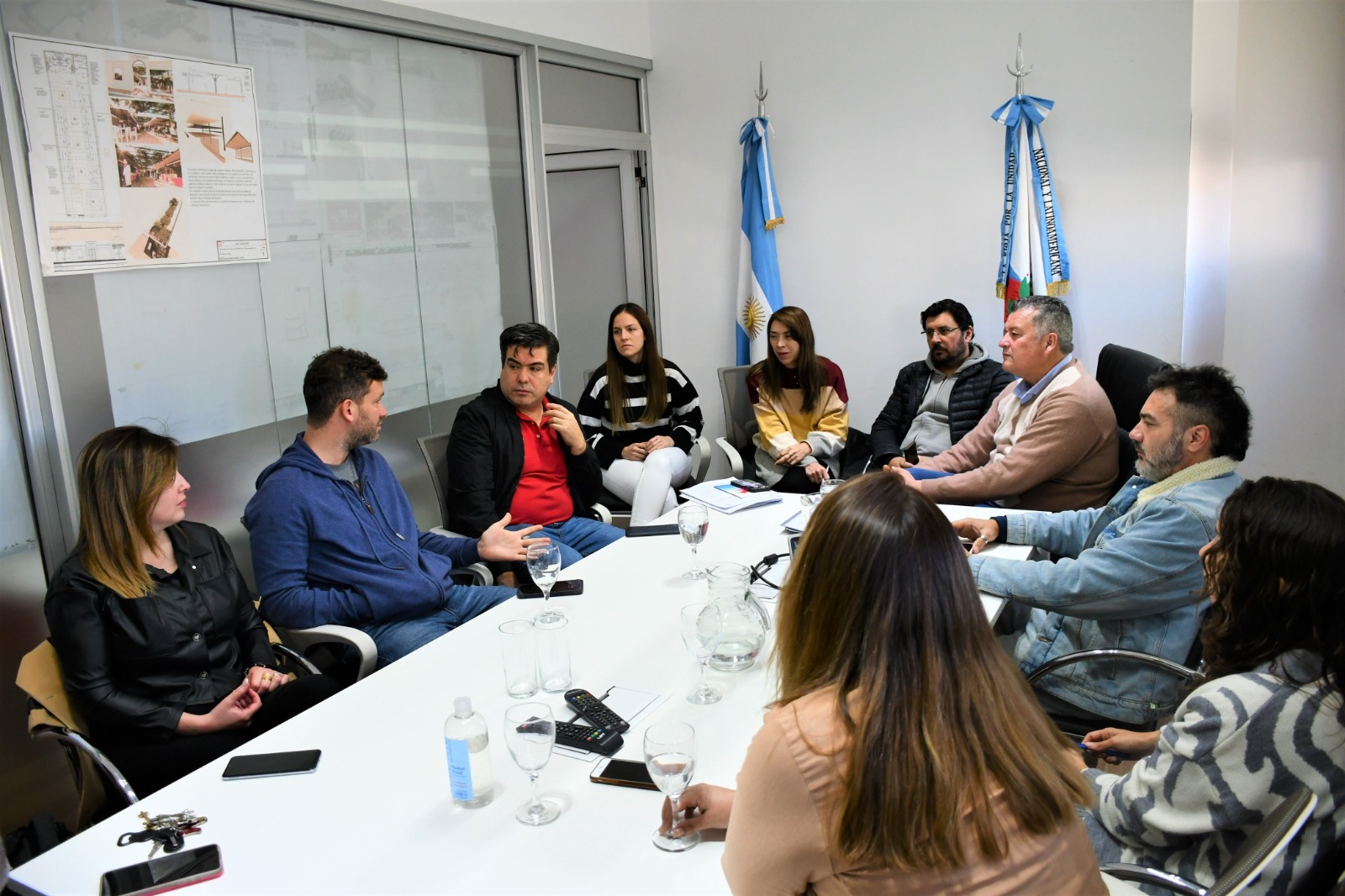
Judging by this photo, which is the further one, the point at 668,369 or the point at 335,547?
the point at 668,369

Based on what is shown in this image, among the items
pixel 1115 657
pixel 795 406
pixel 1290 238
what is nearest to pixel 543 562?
pixel 1115 657

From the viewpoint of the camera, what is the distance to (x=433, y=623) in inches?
113

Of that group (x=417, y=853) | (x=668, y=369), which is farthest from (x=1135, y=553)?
(x=668, y=369)

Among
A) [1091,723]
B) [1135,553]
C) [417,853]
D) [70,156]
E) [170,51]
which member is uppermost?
[170,51]

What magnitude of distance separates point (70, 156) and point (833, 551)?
284 cm

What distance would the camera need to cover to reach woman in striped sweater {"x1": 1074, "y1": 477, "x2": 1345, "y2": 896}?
1.41 m

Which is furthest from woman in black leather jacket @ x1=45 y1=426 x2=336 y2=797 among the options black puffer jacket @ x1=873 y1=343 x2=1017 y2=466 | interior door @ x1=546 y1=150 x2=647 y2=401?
interior door @ x1=546 y1=150 x2=647 y2=401

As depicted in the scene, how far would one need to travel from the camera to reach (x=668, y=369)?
4.64 m

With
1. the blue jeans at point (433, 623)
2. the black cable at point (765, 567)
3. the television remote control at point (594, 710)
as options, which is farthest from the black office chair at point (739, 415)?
the television remote control at point (594, 710)

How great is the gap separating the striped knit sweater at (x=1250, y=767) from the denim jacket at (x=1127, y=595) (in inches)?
27.3

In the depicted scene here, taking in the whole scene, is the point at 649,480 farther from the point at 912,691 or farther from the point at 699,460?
the point at 912,691

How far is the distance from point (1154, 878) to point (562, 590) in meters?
1.51

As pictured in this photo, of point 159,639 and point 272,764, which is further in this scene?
point 159,639

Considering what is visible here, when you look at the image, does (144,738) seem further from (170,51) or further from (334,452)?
(170,51)
